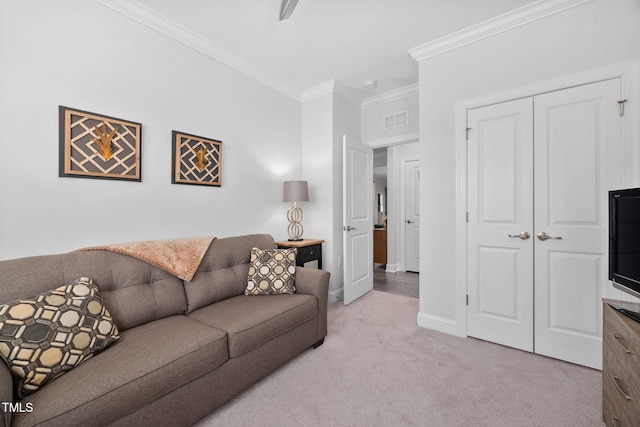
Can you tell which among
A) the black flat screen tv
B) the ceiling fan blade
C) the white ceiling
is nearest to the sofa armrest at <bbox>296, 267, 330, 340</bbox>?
the black flat screen tv

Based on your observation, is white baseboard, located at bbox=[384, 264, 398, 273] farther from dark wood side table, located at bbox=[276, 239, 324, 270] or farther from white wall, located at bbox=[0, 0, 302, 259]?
white wall, located at bbox=[0, 0, 302, 259]

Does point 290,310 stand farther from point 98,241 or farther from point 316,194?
point 316,194

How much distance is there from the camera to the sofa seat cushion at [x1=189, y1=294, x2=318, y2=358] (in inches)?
66.3

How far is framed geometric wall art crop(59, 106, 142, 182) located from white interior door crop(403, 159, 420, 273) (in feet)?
14.3

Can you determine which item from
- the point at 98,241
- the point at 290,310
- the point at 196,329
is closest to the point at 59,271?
the point at 98,241

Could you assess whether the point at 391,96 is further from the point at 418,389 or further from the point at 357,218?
the point at 418,389

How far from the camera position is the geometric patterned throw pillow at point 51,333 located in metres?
1.13

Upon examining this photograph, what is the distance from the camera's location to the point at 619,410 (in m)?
1.24

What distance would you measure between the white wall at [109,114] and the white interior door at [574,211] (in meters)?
2.65

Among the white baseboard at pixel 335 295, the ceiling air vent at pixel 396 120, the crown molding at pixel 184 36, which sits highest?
the crown molding at pixel 184 36

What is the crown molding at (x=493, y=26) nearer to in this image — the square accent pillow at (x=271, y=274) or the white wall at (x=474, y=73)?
the white wall at (x=474, y=73)

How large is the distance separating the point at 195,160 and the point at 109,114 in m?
0.69

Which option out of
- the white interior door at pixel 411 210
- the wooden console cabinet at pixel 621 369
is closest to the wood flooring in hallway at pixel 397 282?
the white interior door at pixel 411 210

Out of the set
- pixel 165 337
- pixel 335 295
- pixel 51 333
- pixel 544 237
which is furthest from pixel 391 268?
pixel 51 333
